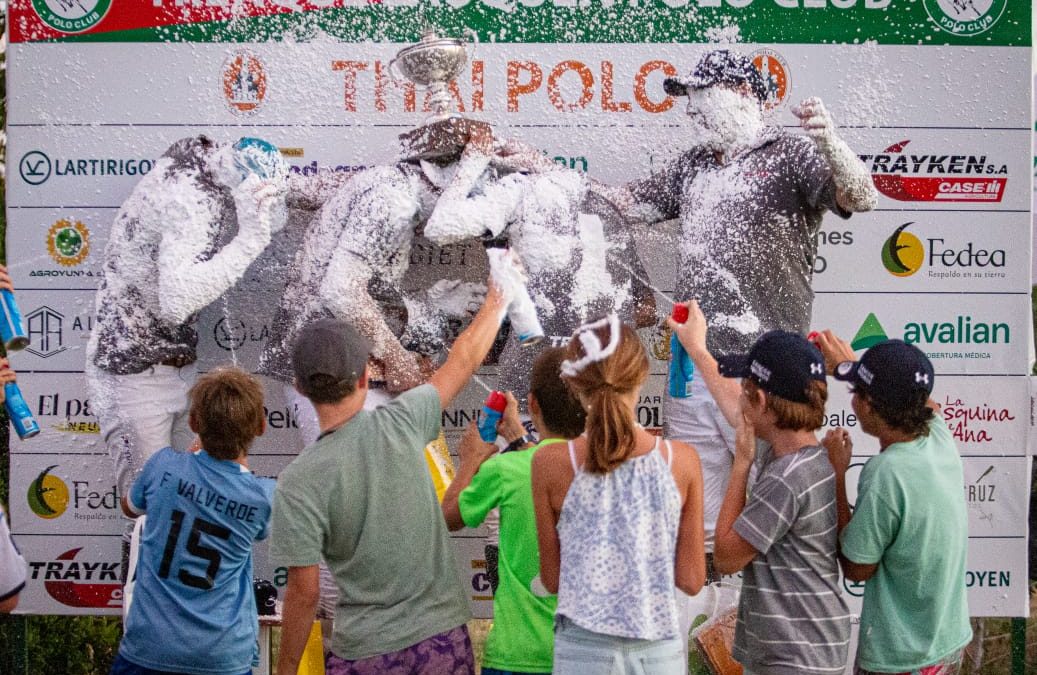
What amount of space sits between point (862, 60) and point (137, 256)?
2.62 m

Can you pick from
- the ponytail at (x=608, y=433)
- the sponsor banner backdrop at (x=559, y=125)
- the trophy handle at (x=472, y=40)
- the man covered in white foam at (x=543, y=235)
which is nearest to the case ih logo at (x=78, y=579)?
the sponsor banner backdrop at (x=559, y=125)

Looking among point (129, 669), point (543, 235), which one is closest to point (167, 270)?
point (543, 235)

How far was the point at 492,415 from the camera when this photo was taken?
2938 mm

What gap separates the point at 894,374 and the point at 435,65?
1.87m

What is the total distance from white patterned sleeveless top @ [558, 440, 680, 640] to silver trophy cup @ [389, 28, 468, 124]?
181 centimetres

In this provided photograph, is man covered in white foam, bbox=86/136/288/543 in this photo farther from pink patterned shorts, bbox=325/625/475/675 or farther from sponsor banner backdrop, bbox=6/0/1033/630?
pink patterned shorts, bbox=325/625/475/675

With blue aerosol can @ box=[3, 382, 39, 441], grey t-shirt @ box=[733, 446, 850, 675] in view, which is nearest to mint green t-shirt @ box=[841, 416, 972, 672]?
grey t-shirt @ box=[733, 446, 850, 675]

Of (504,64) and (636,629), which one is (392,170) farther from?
(636,629)

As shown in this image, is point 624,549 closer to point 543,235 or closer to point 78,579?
point 543,235

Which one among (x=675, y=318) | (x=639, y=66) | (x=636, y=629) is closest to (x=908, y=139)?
(x=639, y=66)

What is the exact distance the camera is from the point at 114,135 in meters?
4.09

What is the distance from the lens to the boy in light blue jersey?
2.76 m

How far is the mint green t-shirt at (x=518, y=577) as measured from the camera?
101 inches

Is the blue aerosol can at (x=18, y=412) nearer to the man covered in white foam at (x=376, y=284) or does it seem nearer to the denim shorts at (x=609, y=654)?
the man covered in white foam at (x=376, y=284)
